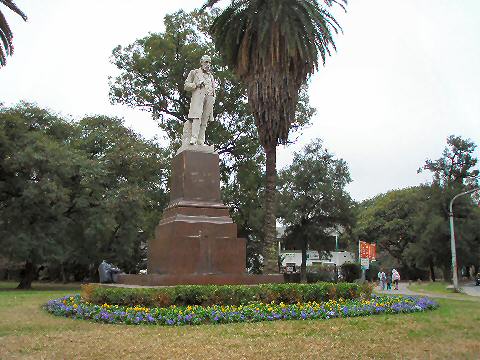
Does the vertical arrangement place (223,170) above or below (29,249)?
above

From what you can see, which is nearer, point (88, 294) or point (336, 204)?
point (88, 294)

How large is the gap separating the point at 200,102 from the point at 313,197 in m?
27.1

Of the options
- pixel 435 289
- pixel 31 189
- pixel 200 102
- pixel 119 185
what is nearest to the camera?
pixel 200 102

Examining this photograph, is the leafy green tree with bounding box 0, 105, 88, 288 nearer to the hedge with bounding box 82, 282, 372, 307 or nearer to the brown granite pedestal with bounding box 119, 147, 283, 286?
the brown granite pedestal with bounding box 119, 147, 283, 286

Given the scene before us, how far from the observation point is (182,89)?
30562 mm

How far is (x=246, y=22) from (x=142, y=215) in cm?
1514

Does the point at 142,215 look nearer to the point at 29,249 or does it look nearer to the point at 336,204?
the point at 29,249

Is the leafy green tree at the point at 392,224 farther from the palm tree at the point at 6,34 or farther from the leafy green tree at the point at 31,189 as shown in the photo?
the palm tree at the point at 6,34

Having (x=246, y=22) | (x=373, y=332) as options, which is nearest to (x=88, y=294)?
(x=373, y=332)

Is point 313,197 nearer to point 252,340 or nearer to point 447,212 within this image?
point 447,212

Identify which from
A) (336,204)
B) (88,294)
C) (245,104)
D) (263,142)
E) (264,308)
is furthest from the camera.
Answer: (336,204)

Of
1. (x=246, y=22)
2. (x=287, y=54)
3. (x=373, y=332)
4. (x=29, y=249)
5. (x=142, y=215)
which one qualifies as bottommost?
(x=373, y=332)

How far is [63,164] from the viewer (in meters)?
27.8

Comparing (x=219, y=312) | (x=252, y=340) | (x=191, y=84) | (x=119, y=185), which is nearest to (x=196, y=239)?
(x=219, y=312)
